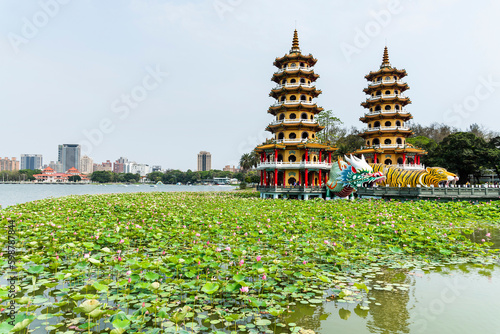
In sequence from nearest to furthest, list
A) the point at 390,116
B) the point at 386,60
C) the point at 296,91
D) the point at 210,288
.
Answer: the point at 210,288 → the point at 296,91 → the point at 390,116 → the point at 386,60

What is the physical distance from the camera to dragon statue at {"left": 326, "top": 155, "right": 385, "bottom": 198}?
21.9 meters

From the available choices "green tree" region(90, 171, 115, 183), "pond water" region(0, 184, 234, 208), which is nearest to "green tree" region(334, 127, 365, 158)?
"pond water" region(0, 184, 234, 208)

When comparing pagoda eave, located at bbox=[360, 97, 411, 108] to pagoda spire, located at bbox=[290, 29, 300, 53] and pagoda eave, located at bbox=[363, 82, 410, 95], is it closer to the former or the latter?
pagoda eave, located at bbox=[363, 82, 410, 95]

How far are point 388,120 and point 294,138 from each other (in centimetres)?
1259

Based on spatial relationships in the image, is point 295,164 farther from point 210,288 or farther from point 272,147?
point 210,288

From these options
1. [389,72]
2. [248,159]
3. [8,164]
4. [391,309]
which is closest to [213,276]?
[391,309]

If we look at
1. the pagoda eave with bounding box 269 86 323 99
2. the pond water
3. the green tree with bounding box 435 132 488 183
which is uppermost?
the pagoda eave with bounding box 269 86 323 99

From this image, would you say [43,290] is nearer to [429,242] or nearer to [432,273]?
[432,273]

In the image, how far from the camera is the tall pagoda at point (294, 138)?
2753cm

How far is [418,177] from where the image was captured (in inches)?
922

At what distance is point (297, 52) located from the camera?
3009 cm

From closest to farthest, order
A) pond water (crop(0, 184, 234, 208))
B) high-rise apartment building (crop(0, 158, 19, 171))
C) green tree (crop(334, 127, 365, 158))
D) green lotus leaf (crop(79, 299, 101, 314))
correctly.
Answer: green lotus leaf (crop(79, 299, 101, 314)) → pond water (crop(0, 184, 234, 208)) → green tree (crop(334, 127, 365, 158)) → high-rise apartment building (crop(0, 158, 19, 171))

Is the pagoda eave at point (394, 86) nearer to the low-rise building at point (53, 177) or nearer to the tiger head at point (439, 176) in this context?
the tiger head at point (439, 176)

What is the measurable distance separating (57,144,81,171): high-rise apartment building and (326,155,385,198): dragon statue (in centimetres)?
12112
